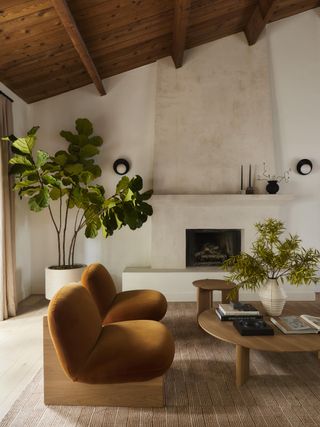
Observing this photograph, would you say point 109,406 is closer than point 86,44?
Yes

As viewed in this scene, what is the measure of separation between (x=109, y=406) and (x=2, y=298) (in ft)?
7.70

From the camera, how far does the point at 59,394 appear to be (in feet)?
7.38

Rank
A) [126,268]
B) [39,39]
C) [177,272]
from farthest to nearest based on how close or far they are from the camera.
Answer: [126,268] < [177,272] < [39,39]

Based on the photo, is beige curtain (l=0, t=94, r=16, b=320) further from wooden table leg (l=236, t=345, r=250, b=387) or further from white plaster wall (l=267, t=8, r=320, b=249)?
white plaster wall (l=267, t=8, r=320, b=249)

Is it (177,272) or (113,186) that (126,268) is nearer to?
(177,272)

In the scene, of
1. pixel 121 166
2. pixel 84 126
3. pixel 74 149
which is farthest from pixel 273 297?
pixel 84 126

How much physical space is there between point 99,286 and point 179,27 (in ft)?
9.98

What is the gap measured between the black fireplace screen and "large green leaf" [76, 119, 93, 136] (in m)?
2.05

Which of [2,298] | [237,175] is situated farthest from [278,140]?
[2,298]

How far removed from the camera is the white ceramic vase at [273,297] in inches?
110

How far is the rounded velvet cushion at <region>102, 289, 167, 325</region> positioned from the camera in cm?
300

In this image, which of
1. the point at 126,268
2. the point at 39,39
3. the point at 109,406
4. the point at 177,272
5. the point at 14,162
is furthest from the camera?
the point at 126,268

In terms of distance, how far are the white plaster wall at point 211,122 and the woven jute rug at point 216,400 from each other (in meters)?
2.72

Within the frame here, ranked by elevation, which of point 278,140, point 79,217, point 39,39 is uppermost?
point 39,39
